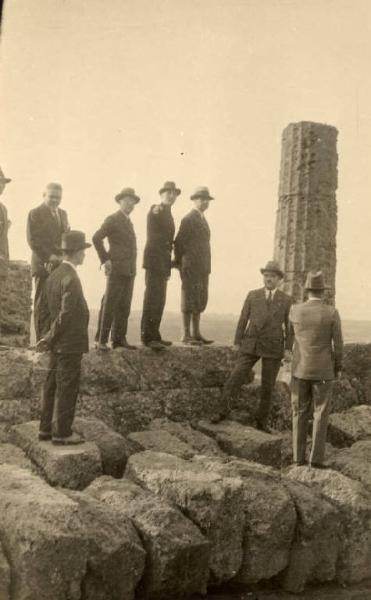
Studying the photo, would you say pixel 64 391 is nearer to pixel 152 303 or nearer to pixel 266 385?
pixel 152 303

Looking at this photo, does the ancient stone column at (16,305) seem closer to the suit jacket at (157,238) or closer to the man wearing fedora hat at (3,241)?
the man wearing fedora hat at (3,241)

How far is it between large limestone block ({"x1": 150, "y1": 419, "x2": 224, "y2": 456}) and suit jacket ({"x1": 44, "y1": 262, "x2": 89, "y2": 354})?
1.72 metres

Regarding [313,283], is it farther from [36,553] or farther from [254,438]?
[36,553]

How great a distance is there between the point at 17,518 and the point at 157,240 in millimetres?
4371

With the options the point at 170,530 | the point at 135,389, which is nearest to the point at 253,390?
the point at 135,389

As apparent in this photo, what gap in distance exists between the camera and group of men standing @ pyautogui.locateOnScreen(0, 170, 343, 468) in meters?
5.81

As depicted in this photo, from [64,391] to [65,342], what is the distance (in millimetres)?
465

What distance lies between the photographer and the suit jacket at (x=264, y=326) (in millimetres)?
7402

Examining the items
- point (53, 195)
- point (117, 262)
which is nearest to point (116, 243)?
point (117, 262)

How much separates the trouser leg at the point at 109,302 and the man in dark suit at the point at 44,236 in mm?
689

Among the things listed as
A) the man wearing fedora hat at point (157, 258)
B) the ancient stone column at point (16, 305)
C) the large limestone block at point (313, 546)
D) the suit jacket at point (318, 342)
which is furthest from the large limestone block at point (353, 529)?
the ancient stone column at point (16, 305)

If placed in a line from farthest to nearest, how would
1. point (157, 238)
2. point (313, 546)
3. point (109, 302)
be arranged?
point (157, 238) < point (109, 302) < point (313, 546)

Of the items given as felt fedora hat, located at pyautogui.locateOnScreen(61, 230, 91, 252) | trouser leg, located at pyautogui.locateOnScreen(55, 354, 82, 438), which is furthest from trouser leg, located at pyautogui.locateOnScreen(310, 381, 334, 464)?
felt fedora hat, located at pyautogui.locateOnScreen(61, 230, 91, 252)

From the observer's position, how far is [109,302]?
23.8ft
